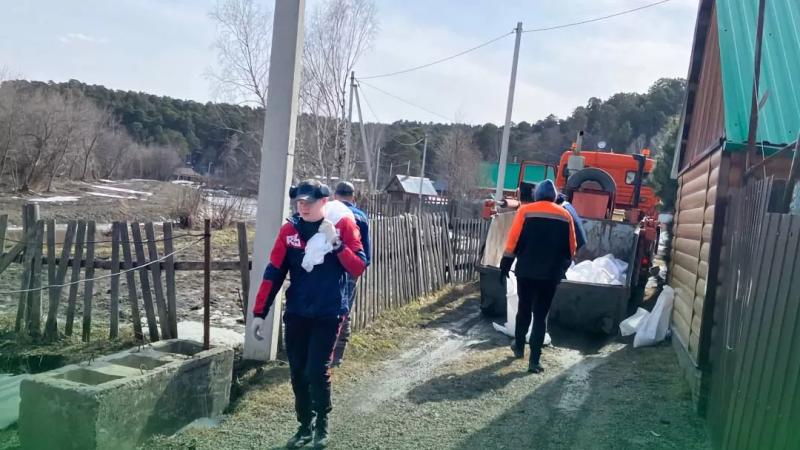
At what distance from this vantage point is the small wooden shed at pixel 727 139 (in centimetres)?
512

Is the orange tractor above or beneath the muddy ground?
above

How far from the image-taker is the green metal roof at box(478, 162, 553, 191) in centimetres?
1521

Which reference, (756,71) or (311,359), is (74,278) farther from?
(756,71)

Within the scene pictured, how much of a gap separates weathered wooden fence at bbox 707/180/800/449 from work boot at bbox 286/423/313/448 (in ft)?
8.58

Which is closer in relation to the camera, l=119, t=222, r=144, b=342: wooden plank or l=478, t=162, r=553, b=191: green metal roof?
l=119, t=222, r=144, b=342: wooden plank

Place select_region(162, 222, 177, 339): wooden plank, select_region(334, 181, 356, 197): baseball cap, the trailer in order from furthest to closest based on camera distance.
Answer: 1. the trailer
2. select_region(162, 222, 177, 339): wooden plank
3. select_region(334, 181, 356, 197): baseball cap

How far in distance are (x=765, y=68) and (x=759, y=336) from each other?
3877 mm

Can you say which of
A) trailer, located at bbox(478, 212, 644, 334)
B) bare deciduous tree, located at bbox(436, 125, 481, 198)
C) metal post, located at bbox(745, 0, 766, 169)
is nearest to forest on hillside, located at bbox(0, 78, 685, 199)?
bare deciduous tree, located at bbox(436, 125, 481, 198)

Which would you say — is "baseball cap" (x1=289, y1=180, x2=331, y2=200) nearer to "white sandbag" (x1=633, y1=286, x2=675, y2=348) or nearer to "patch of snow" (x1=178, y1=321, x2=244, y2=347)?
"patch of snow" (x1=178, y1=321, x2=244, y2=347)

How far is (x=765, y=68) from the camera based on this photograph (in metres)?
5.88

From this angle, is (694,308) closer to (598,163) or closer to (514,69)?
(598,163)

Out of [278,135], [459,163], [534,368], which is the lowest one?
[534,368]

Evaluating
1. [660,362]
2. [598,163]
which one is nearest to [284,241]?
[660,362]

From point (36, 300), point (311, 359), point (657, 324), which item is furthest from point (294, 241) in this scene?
point (657, 324)
